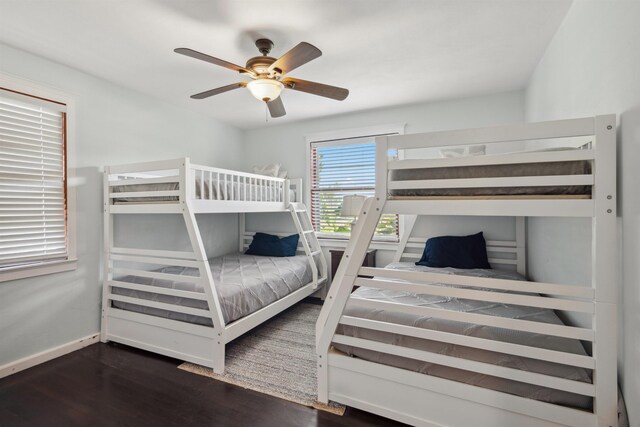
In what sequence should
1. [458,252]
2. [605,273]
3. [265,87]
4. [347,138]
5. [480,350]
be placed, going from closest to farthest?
[605,273], [480,350], [265,87], [458,252], [347,138]

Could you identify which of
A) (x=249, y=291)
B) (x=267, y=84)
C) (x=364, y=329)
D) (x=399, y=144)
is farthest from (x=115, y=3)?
(x=364, y=329)

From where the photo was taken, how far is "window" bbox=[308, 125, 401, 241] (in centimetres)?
393

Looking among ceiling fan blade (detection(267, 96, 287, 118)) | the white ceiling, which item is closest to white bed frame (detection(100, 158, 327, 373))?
ceiling fan blade (detection(267, 96, 287, 118))

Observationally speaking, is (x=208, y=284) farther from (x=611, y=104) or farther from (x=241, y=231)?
(x=611, y=104)

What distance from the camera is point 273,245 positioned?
4.06 m

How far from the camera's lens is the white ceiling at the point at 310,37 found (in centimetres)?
A: 186

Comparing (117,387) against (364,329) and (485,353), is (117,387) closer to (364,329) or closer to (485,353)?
(364,329)

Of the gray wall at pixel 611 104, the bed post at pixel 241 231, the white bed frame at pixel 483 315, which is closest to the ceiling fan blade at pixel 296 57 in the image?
the white bed frame at pixel 483 315

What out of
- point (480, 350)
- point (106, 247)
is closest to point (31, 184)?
point (106, 247)

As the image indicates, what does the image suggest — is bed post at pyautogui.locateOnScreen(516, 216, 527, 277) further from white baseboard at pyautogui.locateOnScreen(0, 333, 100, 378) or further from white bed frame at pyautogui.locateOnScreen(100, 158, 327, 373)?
white baseboard at pyautogui.locateOnScreen(0, 333, 100, 378)

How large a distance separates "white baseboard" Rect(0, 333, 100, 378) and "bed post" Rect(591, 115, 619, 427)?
352 centimetres

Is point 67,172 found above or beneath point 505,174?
above

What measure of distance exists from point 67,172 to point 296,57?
7.23 ft

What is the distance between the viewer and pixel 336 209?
418 cm
